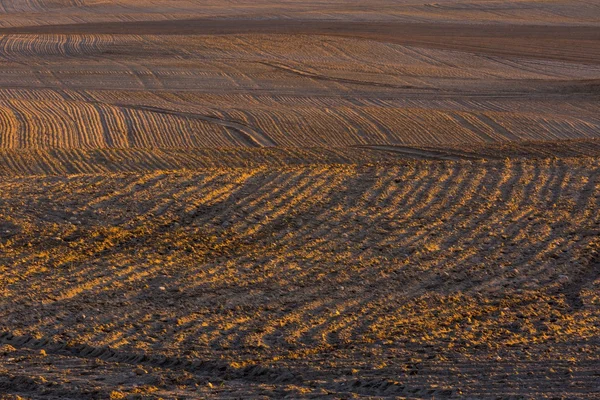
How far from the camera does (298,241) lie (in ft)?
38.6

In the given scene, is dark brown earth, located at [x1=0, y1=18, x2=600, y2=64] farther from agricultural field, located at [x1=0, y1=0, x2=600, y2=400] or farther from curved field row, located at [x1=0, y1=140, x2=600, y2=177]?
curved field row, located at [x1=0, y1=140, x2=600, y2=177]

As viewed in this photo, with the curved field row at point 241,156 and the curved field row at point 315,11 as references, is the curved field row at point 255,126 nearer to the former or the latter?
the curved field row at point 241,156

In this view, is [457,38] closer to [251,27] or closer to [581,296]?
[251,27]

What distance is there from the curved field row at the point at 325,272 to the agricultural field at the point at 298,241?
1.4 inches

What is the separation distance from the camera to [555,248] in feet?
38.2

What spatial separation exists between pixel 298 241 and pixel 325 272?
110cm

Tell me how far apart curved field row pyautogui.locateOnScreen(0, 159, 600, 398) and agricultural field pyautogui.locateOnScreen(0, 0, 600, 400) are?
35 millimetres

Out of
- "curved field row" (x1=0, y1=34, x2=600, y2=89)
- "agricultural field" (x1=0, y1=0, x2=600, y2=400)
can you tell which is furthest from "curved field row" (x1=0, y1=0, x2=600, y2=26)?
"agricultural field" (x1=0, y1=0, x2=600, y2=400)

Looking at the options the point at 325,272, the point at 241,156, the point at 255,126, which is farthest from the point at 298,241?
the point at 255,126

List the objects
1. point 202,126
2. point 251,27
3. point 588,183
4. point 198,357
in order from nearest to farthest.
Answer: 1. point 198,357
2. point 588,183
3. point 202,126
4. point 251,27

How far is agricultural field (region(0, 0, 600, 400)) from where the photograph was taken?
7.77 meters

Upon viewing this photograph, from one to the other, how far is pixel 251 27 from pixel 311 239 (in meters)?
32.0

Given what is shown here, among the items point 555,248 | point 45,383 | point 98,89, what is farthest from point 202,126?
point 45,383

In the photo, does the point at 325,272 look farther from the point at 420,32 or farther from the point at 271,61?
the point at 420,32
